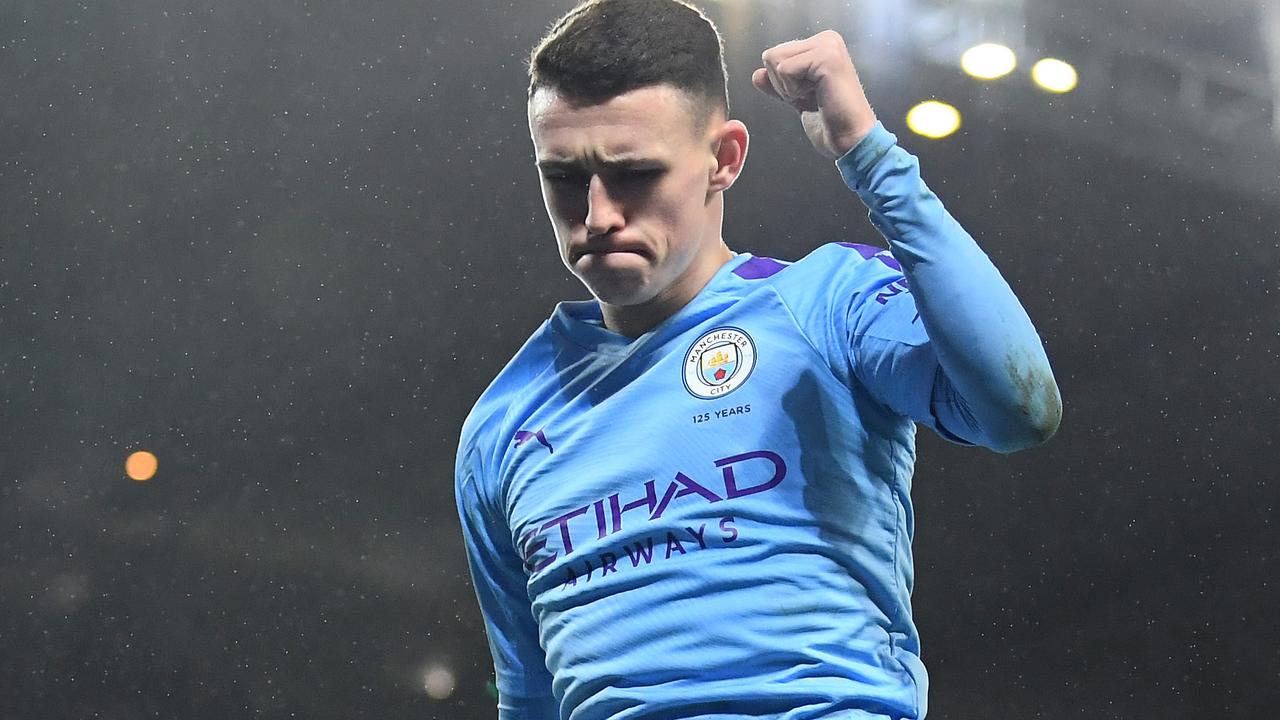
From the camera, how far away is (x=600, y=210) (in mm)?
692

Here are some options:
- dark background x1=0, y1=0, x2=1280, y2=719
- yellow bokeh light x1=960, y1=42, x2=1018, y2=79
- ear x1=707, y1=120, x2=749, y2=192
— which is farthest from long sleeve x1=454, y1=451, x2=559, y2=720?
yellow bokeh light x1=960, y1=42, x2=1018, y2=79

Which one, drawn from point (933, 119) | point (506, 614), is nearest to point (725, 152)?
point (506, 614)

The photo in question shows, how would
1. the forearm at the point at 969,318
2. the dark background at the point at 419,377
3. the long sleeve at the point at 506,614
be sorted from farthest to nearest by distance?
the dark background at the point at 419,377 < the long sleeve at the point at 506,614 < the forearm at the point at 969,318

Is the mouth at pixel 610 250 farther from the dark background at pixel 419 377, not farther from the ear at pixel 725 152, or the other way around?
the dark background at pixel 419 377

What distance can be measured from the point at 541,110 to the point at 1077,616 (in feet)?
3.83

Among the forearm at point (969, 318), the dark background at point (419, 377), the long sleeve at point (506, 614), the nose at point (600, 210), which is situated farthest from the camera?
the dark background at point (419, 377)

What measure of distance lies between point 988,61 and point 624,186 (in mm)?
1092

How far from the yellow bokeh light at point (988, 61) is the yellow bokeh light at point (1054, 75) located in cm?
3

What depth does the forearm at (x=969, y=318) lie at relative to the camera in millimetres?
569

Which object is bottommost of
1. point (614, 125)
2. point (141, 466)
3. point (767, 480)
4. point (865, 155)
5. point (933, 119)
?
point (767, 480)

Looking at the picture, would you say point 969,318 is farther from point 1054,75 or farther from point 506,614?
point 1054,75

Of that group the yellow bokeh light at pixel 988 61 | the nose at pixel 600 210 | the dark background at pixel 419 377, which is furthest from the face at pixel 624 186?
the yellow bokeh light at pixel 988 61

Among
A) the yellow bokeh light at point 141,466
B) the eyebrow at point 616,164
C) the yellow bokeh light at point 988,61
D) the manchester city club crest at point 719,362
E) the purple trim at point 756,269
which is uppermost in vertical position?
the yellow bokeh light at point 988,61

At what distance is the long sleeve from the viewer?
0.81 metres
